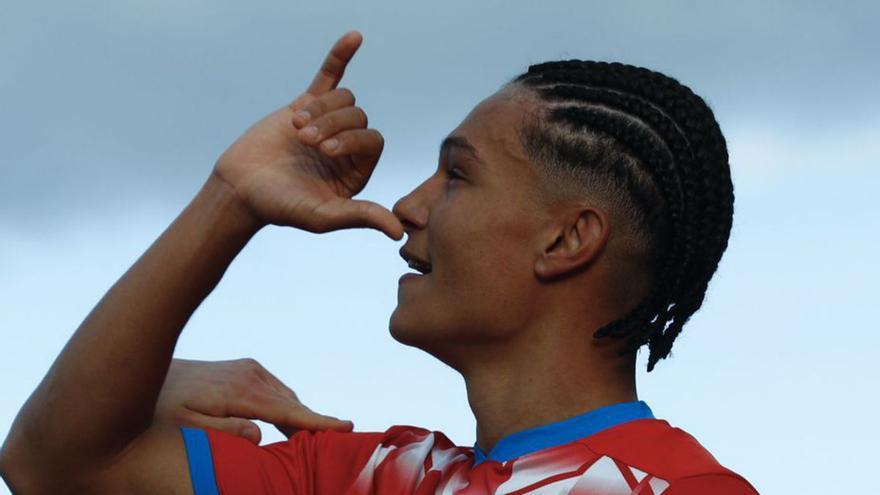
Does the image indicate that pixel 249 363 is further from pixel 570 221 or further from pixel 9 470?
pixel 570 221

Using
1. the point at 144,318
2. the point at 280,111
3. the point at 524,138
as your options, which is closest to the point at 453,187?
the point at 524,138

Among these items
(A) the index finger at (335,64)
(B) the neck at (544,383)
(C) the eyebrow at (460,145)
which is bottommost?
(B) the neck at (544,383)

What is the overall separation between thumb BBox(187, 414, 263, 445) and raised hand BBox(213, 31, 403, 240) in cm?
79

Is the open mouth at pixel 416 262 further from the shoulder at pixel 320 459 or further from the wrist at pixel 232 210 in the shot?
the shoulder at pixel 320 459

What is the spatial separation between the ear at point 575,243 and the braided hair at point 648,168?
7 centimetres

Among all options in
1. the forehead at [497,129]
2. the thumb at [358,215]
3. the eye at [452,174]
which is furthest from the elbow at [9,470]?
the forehead at [497,129]

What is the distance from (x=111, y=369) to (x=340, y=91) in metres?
1.14

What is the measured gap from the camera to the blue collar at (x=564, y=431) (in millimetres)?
4484

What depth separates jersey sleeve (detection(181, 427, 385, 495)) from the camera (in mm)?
4723

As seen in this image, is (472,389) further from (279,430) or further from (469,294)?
(279,430)

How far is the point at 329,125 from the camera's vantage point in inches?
185

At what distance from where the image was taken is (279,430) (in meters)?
5.22

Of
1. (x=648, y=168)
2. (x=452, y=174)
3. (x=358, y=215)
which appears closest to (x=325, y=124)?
(x=358, y=215)

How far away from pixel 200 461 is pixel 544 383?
1.13 metres
